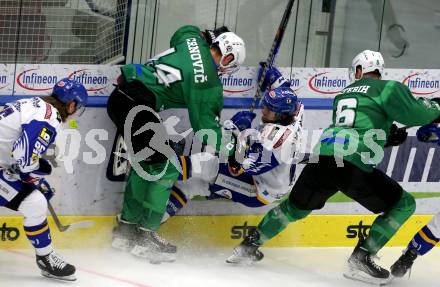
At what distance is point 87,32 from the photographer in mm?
6055

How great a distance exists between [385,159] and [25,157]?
93.5 inches

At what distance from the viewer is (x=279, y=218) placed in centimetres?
577

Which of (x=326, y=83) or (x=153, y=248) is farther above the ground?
(x=326, y=83)

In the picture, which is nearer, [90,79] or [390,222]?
[390,222]

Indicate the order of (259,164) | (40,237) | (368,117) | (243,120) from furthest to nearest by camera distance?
(243,120), (259,164), (368,117), (40,237)

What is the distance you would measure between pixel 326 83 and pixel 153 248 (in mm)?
1440

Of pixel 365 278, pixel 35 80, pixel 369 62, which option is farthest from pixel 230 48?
pixel 365 278

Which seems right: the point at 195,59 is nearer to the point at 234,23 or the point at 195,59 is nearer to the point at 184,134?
the point at 184,134

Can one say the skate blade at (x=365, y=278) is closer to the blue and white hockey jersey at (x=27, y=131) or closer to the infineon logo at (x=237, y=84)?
the infineon logo at (x=237, y=84)

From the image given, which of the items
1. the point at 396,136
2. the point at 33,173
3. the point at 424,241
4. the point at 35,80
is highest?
the point at 35,80

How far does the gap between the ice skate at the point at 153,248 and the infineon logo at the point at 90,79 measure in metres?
0.82

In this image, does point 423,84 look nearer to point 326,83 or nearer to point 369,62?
point 326,83

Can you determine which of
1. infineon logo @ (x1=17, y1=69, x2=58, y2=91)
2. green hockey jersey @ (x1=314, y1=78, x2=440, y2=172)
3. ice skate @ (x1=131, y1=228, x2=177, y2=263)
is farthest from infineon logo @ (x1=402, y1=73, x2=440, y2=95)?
infineon logo @ (x1=17, y1=69, x2=58, y2=91)

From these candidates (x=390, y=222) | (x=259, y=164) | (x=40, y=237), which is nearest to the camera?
(x=40, y=237)
